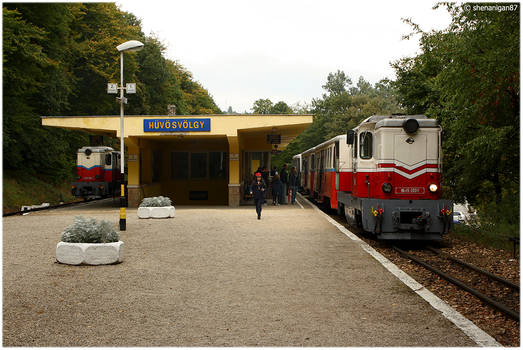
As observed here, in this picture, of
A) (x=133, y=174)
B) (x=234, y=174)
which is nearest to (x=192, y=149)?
(x=234, y=174)

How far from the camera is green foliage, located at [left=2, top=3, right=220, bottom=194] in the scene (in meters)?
26.6

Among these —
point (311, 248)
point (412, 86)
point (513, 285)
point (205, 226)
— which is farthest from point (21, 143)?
point (513, 285)

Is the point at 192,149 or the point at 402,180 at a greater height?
the point at 192,149

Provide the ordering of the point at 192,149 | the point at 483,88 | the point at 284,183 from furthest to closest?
the point at 192,149 → the point at 284,183 → the point at 483,88

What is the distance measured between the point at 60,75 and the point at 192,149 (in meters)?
9.98

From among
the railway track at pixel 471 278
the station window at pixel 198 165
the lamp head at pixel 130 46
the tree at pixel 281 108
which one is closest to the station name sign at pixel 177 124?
the station window at pixel 198 165

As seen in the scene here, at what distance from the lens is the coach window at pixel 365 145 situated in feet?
43.6

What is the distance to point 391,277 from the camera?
27.1 ft

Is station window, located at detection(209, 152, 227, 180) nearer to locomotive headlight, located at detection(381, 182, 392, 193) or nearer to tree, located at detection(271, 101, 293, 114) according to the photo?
locomotive headlight, located at detection(381, 182, 392, 193)

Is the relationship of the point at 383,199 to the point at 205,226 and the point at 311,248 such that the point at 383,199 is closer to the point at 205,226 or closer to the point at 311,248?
the point at 311,248

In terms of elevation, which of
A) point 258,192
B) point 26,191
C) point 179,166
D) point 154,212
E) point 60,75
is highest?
point 60,75

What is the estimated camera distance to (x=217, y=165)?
104 ft

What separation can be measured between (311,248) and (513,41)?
19.7ft

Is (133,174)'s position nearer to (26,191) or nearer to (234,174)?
(234,174)
